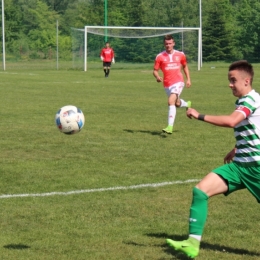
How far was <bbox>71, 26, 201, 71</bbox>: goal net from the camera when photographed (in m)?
46.8

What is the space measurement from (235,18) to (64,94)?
58.1 metres

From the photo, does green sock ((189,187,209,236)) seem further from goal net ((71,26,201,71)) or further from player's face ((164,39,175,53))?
goal net ((71,26,201,71))

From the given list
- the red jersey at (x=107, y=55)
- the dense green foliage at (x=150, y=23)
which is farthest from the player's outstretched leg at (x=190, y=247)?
the dense green foliage at (x=150, y=23)

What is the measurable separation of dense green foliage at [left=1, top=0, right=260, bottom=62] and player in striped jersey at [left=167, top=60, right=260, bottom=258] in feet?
177

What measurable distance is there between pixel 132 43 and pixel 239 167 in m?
42.7

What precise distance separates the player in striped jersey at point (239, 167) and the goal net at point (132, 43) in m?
40.8

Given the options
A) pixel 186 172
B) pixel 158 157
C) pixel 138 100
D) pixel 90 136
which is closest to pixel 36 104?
pixel 138 100

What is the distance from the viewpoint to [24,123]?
15.5 meters

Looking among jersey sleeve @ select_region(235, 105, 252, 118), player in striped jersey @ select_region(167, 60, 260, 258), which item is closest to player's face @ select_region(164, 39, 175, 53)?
player in striped jersey @ select_region(167, 60, 260, 258)

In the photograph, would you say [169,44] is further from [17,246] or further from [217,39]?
[217,39]

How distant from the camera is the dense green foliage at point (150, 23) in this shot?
216 ft

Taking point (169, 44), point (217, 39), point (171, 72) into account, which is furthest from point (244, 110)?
point (217, 39)

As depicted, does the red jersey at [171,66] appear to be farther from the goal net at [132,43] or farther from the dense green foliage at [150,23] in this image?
the dense green foliage at [150,23]

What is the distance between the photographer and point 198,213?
→ 564 cm
